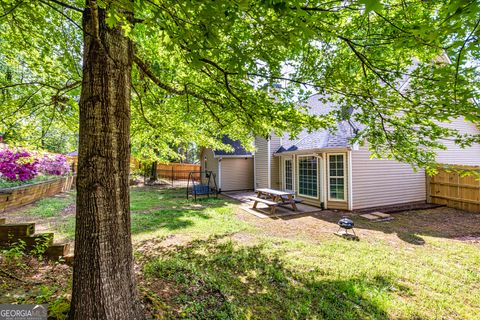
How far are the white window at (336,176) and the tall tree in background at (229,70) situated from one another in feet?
18.8

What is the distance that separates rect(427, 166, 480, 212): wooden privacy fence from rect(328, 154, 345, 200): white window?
3.67m

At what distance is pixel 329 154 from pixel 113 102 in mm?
9085

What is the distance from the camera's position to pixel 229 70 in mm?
2668

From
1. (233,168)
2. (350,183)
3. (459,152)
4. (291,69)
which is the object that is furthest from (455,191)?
(233,168)

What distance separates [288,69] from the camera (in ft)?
12.6

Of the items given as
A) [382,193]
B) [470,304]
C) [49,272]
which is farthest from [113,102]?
[382,193]

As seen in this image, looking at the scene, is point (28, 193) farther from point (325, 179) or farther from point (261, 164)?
point (325, 179)

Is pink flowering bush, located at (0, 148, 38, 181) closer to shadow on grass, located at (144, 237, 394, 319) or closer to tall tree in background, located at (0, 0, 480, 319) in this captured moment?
tall tree in background, located at (0, 0, 480, 319)

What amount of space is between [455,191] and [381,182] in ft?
9.70

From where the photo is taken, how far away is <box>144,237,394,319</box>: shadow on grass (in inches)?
114

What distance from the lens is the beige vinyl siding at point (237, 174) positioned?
1552cm

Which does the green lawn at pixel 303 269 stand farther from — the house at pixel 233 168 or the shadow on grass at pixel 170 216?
the house at pixel 233 168

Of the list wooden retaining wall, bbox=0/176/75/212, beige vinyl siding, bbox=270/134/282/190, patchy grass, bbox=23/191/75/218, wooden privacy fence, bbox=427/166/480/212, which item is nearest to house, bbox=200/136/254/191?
beige vinyl siding, bbox=270/134/282/190

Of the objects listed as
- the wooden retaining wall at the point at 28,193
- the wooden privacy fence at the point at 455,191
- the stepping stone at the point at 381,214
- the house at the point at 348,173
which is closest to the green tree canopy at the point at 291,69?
the wooden retaining wall at the point at 28,193
